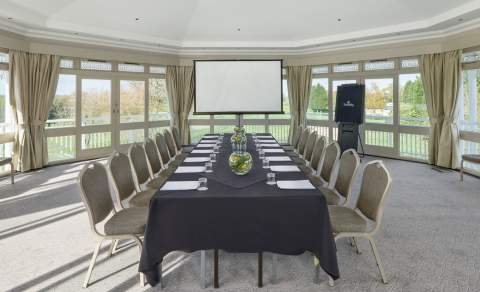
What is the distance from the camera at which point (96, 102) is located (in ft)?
26.1

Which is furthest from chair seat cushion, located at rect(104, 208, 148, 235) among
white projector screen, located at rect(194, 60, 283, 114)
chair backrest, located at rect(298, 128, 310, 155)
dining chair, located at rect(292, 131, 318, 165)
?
white projector screen, located at rect(194, 60, 283, 114)

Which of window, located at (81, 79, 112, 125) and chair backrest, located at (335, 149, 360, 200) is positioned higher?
window, located at (81, 79, 112, 125)

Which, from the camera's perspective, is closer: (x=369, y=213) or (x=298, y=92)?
(x=369, y=213)

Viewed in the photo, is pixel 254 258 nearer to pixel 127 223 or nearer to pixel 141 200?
pixel 127 223

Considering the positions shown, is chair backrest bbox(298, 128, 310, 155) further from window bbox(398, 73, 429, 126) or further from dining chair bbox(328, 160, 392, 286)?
window bbox(398, 73, 429, 126)

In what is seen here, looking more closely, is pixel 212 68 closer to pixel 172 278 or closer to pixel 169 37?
pixel 169 37

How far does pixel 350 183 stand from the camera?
2854mm

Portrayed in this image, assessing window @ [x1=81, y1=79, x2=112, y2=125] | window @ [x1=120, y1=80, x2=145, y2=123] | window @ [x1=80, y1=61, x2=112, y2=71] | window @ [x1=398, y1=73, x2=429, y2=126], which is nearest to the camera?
window @ [x1=398, y1=73, x2=429, y2=126]

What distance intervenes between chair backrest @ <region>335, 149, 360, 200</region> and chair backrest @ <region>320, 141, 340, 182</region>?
29cm

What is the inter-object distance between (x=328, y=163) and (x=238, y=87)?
→ 171 inches

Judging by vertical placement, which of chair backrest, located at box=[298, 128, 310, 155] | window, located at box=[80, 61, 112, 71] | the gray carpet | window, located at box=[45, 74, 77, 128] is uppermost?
window, located at box=[80, 61, 112, 71]

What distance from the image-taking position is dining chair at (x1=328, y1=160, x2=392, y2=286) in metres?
2.33

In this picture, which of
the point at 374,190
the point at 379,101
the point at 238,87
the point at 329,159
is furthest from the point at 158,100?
the point at 374,190

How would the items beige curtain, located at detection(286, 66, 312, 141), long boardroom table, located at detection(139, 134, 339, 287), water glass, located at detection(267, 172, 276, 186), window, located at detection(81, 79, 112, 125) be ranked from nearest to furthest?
long boardroom table, located at detection(139, 134, 339, 287) → water glass, located at detection(267, 172, 276, 186) → window, located at detection(81, 79, 112, 125) → beige curtain, located at detection(286, 66, 312, 141)
